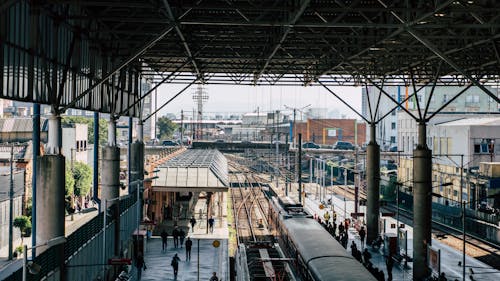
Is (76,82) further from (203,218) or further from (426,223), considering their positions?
(203,218)

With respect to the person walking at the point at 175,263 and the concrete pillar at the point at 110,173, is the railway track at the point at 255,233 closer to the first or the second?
the person walking at the point at 175,263

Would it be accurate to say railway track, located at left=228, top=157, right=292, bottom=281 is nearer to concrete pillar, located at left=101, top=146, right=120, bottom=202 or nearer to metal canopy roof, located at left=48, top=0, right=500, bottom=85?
concrete pillar, located at left=101, top=146, right=120, bottom=202

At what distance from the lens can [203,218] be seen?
1634 inches

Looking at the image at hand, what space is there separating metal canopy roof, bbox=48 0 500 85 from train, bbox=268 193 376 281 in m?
6.67

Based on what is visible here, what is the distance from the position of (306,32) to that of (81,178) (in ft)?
105

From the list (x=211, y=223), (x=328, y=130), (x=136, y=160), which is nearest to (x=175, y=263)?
(x=136, y=160)

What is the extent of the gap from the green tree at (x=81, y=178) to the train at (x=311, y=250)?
85.1 ft

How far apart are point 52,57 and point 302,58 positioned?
13611 millimetres

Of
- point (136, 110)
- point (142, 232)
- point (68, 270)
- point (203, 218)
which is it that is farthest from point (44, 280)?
point (203, 218)

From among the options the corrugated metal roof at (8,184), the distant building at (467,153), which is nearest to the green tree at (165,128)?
the distant building at (467,153)

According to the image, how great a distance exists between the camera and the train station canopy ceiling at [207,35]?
14.2 metres

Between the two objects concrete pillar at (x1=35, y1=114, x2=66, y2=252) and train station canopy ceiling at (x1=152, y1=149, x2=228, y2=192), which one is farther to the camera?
train station canopy ceiling at (x1=152, y1=149, x2=228, y2=192)

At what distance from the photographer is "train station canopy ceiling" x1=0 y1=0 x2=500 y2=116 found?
46.6 ft

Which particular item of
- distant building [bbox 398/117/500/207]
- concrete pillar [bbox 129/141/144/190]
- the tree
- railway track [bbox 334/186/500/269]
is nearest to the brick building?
distant building [bbox 398/117/500/207]
